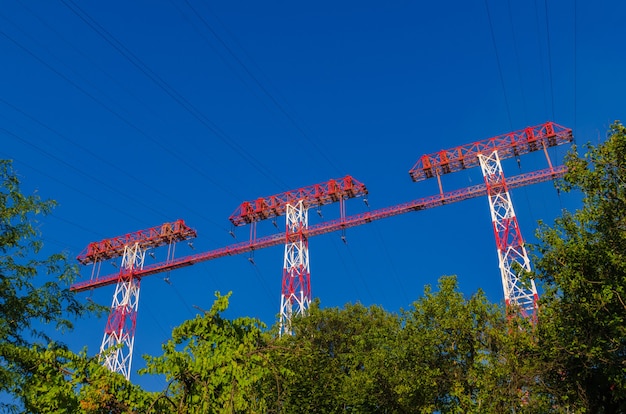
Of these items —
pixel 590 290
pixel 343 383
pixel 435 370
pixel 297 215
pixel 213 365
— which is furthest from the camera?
pixel 297 215

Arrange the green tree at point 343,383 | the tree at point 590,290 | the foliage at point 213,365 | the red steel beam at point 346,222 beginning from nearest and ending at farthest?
the foliage at point 213,365 < the tree at point 590,290 < the green tree at point 343,383 < the red steel beam at point 346,222

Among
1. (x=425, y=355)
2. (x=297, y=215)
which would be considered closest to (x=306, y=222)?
(x=297, y=215)

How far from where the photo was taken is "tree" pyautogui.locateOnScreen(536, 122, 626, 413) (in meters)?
12.5

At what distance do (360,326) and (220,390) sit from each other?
19.7 metres

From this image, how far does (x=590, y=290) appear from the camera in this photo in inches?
511

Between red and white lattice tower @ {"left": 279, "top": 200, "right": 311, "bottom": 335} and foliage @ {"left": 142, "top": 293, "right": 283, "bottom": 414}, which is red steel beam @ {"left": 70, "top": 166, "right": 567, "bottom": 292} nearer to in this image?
red and white lattice tower @ {"left": 279, "top": 200, "right": 311, "bottom": 335}

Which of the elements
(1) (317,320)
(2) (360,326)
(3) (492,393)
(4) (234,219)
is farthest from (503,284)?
(4) (234,219)

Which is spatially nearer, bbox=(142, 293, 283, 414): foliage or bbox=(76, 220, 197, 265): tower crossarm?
bbox=(142, 293, 283, 414): foliage

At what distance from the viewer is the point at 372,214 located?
40688 millimetres

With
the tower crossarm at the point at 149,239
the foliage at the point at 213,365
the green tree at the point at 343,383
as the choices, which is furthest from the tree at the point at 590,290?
the tower crossarm at the point at 149,239

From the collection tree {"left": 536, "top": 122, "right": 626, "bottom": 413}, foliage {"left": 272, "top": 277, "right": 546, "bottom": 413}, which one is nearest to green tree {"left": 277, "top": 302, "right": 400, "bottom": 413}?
foliage {"left": 272, "top": 277, "right": 546, "bottom": 413}

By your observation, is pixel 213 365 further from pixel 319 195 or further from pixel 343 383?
pixel 319 195

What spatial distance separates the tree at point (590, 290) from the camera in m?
12.5

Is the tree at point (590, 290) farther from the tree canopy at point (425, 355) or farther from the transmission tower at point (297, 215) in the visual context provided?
the transmission tower at point (297, 215)
